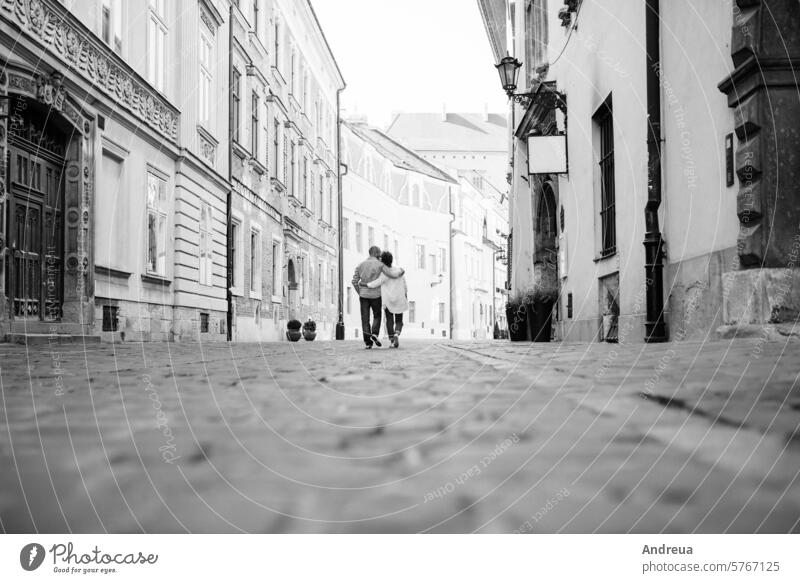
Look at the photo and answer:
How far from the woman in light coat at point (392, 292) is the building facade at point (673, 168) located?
5.90ft

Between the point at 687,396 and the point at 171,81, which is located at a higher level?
the point at 171,81

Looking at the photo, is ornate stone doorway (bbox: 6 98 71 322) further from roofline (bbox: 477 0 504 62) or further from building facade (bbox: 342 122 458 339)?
building facade (bbox: 342 122 458 339)

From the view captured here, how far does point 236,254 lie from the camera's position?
14.4m

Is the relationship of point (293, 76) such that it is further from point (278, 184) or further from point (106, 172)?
point (106, 172)

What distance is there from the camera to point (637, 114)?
657 cm

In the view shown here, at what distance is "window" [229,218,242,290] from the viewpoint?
14.0 metres

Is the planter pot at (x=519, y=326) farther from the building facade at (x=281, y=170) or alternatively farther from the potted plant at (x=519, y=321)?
the building facade at (x=281, y=170)

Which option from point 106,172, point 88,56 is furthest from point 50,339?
point 88,56

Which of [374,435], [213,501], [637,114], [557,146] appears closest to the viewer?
[213,501]

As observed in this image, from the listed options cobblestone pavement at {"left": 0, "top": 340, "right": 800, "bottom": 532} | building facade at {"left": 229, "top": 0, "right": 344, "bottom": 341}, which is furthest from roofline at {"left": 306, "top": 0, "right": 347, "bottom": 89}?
cobblestone pavement at {"left": 0, "top": 340, "right": 800, "bottom": 532}

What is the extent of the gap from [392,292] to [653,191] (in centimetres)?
351

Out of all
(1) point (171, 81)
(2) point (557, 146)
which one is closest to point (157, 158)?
(1) point (171, 81)

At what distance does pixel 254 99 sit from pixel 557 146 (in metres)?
7.61

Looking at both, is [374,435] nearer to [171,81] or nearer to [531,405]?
[531,405]
